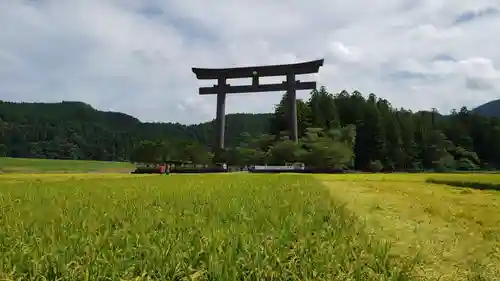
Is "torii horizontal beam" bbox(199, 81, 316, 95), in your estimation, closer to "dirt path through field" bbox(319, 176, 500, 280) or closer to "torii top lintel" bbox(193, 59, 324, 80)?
"torii top lintel" bbox(193, 59, 324, 80)

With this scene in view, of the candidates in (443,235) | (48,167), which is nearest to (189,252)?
(443,235)

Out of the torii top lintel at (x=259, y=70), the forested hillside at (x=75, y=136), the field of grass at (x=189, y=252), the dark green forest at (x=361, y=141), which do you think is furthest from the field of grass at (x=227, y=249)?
the forested hillside at (x=75, y=136)

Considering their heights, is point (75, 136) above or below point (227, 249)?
above

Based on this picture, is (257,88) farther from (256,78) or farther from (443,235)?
(443,235)

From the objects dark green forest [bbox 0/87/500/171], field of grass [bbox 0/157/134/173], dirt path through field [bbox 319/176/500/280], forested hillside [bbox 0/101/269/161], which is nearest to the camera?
dirt path through field [bbox 319/176/500/280]

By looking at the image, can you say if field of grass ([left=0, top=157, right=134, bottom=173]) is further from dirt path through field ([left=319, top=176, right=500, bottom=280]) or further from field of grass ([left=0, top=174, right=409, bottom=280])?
field of grass ([left=0, top=174, right=409, bottom=280])

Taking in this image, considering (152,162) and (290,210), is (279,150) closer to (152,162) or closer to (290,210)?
(152,162)

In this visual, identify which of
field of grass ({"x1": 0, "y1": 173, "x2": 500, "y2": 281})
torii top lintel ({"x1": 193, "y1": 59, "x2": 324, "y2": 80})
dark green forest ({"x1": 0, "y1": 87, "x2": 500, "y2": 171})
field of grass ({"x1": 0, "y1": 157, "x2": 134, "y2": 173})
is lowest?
field of grass ({"x1": 0, "y1": 157, "x2": 134, "y2": 173})

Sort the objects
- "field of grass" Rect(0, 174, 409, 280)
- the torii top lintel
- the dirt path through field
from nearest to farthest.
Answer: "field of grass" Rect(0, 174, 409, 280), the dirt path through field, the torii top lintel

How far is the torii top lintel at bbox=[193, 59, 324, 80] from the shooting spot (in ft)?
159

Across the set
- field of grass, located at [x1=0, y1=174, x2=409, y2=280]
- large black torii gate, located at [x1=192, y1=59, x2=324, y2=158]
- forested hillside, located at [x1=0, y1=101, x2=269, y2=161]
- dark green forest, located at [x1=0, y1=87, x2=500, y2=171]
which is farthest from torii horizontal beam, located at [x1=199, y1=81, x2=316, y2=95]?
forested hillside, located at [x1=0, y1=101, x2=269, y2=161]

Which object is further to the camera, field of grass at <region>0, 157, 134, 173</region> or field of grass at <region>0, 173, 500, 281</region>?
field of grass at <region>0, 157, 134, 173</region>

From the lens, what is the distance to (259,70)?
4988 centimetres

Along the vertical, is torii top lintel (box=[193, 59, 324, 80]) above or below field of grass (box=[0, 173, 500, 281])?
above
